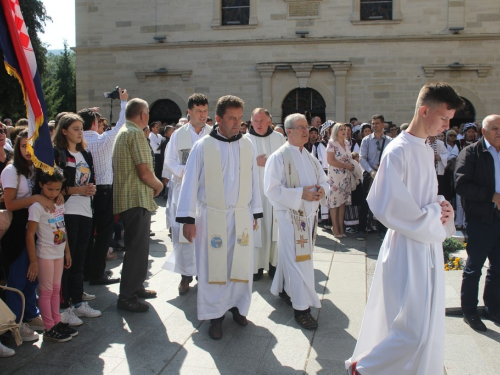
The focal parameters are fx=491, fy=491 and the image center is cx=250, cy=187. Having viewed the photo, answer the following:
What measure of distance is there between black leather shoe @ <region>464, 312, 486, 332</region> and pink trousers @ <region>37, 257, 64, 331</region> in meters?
3.66

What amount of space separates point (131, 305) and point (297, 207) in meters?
1.88

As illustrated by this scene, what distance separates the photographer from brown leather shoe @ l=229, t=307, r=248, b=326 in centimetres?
449

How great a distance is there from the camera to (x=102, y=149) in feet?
17.4

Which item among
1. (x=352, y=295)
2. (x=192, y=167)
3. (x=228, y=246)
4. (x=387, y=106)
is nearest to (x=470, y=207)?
(x=352, y=295)

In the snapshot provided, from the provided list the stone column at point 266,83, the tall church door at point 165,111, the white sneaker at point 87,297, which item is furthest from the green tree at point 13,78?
the white sneaker at point 87,297

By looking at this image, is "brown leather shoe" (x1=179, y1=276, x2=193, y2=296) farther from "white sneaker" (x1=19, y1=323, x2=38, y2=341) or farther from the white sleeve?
the white sleeve

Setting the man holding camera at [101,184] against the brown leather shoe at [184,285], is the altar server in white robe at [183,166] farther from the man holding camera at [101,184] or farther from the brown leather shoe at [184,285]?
the man holding camera at [101,184]

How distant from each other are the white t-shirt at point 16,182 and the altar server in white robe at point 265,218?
2.59 m

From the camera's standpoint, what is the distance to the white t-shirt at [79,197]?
15.0 ft

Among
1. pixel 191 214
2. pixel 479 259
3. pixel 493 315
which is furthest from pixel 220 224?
pixel 493 315

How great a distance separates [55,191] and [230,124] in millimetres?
1599

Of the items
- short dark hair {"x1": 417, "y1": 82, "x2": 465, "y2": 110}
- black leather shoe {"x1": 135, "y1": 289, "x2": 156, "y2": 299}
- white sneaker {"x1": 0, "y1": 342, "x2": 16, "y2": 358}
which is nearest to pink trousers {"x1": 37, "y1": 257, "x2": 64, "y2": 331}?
white sneaker {"x1": 0, "y1": 342, "x2": 16, "y2": 358}

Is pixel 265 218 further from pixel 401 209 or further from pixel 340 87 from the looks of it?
pixel 340 87

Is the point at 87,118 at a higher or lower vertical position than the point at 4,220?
higher
